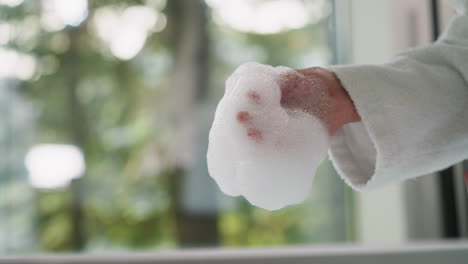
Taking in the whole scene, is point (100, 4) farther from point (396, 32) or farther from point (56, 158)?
point (396, 32)

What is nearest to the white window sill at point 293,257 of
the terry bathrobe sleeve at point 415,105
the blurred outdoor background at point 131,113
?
the terry bathrobe sleeve at point 415,105

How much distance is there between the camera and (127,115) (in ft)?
Result: 4.66

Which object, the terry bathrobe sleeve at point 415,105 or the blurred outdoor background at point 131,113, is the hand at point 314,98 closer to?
the terry bathrobe sleeve at point 415,105

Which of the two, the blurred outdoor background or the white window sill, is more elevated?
the blurred outdoor background

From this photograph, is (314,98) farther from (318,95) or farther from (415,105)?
(415,105)

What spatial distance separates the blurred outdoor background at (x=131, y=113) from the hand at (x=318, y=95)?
89 cm

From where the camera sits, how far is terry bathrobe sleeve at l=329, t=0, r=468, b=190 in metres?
0.52

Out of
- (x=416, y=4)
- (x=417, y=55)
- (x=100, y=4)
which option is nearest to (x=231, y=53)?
(x=100, y=4)

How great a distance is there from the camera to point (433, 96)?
0.52m

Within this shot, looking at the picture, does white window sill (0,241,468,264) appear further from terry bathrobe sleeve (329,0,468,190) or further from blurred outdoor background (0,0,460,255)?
blurred outdoor background (0,0,460,255)

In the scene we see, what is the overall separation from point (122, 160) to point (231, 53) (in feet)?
1.42

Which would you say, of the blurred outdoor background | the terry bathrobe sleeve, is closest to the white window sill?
the terry bathrobe sleeve

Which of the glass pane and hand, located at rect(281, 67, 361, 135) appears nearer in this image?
hand, located at rect(281, 67, 361, 135)

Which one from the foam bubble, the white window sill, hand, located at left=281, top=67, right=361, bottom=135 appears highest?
hand, located at left=281, top=67, right=361, bottom=135
